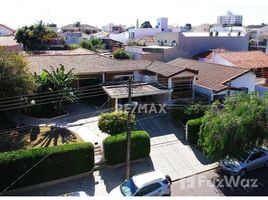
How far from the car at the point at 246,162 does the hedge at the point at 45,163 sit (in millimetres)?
9458

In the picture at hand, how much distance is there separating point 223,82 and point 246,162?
11.4 meters

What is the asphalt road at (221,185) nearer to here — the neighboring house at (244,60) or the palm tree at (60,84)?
the palm tree at (60,84)

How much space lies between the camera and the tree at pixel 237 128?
17.1 m

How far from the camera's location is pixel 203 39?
47719 mm

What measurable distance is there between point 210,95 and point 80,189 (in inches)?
662

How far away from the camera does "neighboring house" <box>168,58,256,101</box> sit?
90.9 ft

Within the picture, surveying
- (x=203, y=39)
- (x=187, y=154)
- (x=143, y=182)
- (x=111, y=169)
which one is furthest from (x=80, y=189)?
(x=203, y=39)

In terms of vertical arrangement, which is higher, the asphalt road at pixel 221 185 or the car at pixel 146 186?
the car at pixel 146 186

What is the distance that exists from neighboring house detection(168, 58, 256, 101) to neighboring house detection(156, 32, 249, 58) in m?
15.4

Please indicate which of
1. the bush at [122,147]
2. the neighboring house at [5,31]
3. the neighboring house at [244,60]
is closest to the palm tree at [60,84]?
the bush at [122,147]

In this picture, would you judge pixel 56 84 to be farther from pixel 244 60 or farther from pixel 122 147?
pixel 244 60

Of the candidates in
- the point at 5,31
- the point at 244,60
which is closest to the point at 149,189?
the point at 244,60

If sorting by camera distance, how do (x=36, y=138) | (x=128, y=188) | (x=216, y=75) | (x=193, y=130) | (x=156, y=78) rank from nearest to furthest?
(x=128, y=188) < (x=36, y=138) < (x=193, y=130) < (x=156, y=78) < (x=216, y=75)

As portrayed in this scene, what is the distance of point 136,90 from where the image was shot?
86.7 feet
